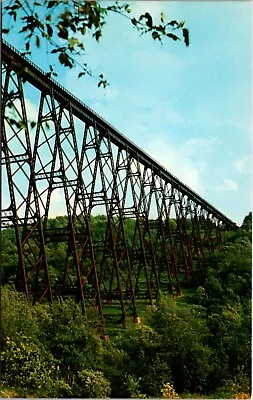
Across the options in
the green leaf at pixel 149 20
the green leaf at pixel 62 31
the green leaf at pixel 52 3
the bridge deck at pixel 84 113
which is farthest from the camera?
the bridge deck at pixel 84 113

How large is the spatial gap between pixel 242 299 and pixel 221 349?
2.76 metres

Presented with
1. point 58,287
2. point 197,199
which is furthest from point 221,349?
point 197,199

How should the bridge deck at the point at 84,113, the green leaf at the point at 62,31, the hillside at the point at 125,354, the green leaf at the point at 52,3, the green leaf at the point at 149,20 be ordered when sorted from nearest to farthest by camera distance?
the green leaf at the point at 62,31 → the green leaf at the point at 149,20 → the green leaf at the point at 52,3 → the hillside at the point at 125,354 → the bridge deck at the point at 84,113

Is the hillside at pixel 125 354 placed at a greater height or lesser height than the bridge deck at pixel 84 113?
lesser

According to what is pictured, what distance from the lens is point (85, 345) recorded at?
25.3ft

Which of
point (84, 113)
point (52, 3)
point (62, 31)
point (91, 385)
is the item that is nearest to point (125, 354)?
point (91, 385)

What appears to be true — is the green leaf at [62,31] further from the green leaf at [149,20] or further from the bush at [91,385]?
the bush at [91,385]

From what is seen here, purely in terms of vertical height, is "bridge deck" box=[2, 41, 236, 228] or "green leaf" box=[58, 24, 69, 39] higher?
"bridge deck" box=[2, 41, 236, 228]

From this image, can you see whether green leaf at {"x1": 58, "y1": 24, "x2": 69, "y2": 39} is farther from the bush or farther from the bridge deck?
the bush

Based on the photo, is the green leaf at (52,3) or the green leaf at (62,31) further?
the green leaf at (52,3)

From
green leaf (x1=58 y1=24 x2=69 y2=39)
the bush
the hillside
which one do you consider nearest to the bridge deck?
green leaf (x1=58 y1=24 x2=69 y2=39)

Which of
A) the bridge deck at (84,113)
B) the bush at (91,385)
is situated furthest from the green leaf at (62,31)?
the bush at (91,385)

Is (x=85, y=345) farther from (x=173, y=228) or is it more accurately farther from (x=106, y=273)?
(x=173, y=228)

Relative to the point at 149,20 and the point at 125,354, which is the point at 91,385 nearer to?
the point at 125,354
